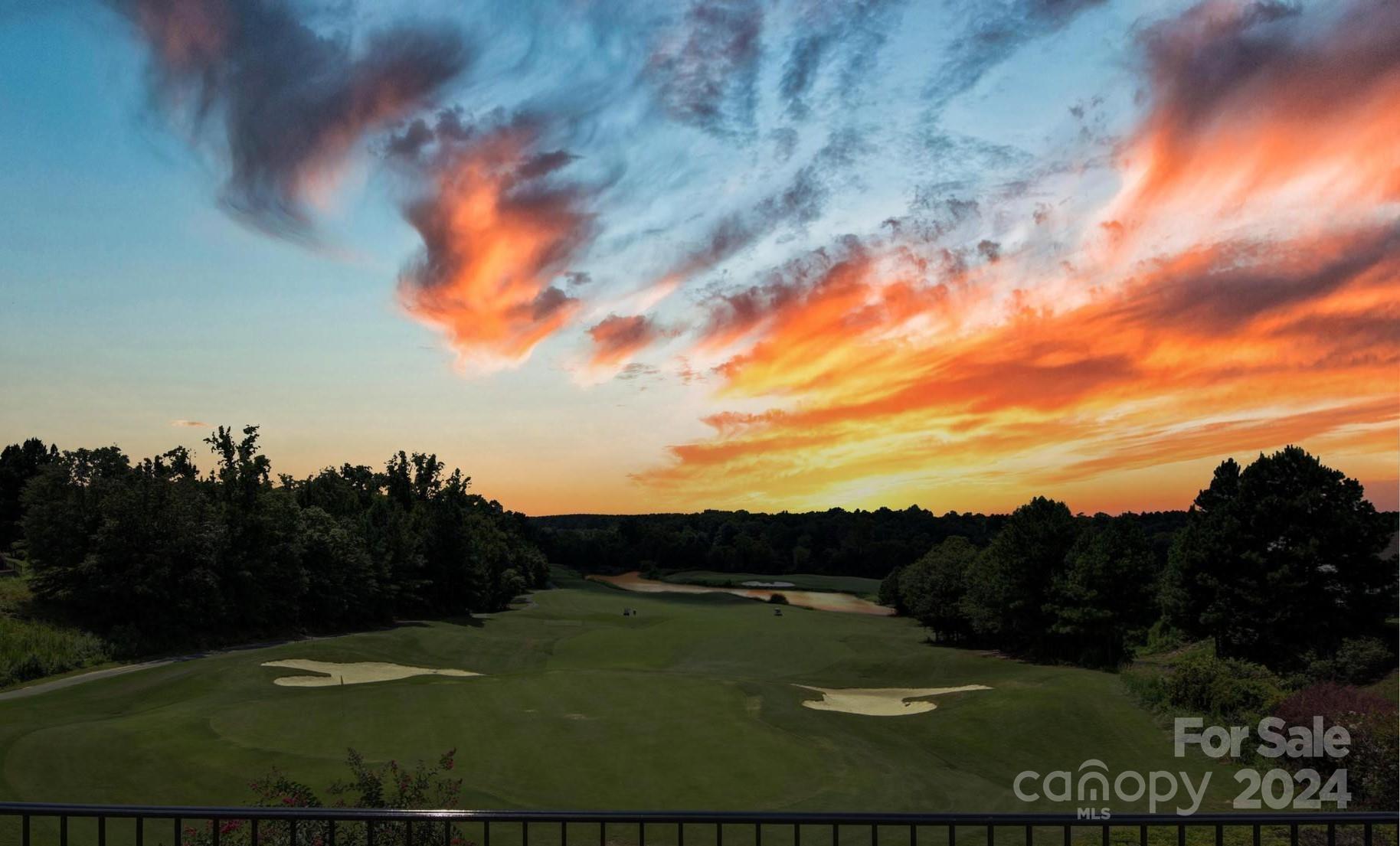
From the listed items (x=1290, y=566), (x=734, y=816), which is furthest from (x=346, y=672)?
(x=1290, y=566)

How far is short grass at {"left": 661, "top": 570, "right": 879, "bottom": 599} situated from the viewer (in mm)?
119438

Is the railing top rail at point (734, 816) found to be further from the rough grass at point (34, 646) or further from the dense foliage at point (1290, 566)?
the dense foliage at point (1290, 566)

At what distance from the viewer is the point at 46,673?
1476 inches

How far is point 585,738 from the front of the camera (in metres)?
23.4

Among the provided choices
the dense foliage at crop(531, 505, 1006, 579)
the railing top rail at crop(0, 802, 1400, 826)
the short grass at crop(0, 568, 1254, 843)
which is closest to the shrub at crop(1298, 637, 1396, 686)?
the short grass at crop(0, 568, 1254, 843)

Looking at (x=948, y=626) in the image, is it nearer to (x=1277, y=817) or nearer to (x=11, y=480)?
(x=1277, y=817)

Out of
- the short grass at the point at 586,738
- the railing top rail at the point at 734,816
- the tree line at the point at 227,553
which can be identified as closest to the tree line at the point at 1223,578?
the short grass at the point at 586,738

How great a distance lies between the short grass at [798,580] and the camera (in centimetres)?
11944

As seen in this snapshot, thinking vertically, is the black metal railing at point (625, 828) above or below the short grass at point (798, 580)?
above

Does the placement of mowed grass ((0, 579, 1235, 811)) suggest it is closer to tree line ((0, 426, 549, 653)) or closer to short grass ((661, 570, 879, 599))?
tree line ((0, 426, 549, 653))

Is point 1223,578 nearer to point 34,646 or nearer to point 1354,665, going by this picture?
point 1354,665

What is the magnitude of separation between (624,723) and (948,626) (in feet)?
143

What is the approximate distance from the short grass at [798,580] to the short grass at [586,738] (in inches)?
3071

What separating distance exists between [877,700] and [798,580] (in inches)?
3892
